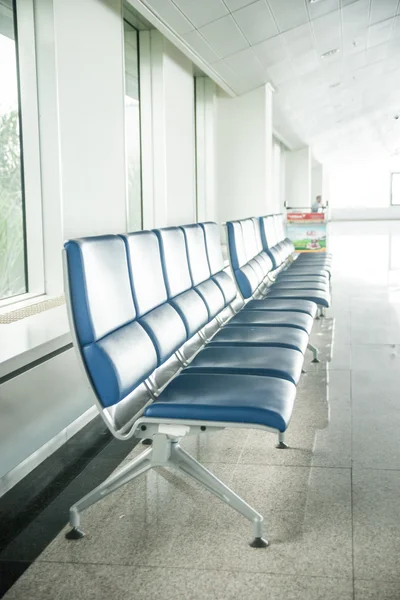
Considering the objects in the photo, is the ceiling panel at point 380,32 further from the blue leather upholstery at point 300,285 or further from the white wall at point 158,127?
the blue leather upholstery at point 300,285

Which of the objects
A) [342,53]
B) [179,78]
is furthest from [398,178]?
[179,78]

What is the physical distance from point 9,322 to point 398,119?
15548 millimetres

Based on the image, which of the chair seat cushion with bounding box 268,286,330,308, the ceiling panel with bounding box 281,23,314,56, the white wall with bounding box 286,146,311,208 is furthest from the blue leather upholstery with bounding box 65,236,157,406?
the white wall with bounding box 286,146,311,208

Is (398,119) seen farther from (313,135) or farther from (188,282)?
(188,282)

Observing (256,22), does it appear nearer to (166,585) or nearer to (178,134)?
(178,134)

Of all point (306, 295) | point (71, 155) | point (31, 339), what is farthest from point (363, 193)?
point (31, 339)

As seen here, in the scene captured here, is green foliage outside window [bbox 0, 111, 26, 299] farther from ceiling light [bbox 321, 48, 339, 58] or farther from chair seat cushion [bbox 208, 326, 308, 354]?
ceiling light [bbox 321, 48, 339, 58]

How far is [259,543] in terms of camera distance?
6.76ft

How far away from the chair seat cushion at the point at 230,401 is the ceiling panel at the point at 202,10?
3.30m

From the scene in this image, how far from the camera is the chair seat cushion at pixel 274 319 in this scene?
11.4ft

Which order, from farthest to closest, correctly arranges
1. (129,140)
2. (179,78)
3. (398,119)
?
(398,119) → (179,78) → (129,140)

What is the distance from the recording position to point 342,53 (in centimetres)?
827

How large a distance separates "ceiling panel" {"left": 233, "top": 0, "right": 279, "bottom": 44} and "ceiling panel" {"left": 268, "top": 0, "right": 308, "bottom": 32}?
0.19ft

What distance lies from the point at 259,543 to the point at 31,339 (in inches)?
43.4
